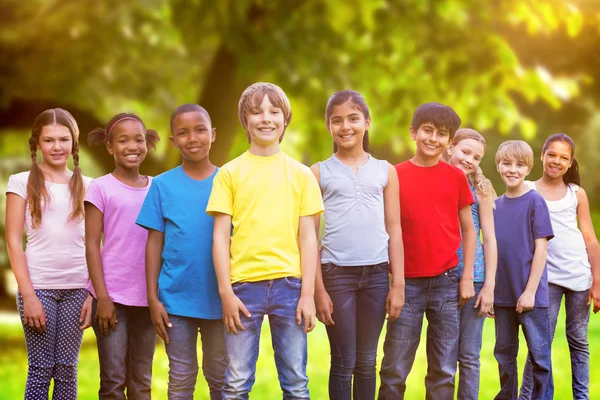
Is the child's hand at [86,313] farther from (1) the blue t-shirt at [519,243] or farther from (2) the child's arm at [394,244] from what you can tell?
(1) the blue t-shirt at [519,243]

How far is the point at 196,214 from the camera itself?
3670 mm

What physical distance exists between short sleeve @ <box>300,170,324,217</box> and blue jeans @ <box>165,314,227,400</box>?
Answer: 0.69 metres

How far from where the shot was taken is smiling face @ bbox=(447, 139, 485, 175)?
14.3 feet

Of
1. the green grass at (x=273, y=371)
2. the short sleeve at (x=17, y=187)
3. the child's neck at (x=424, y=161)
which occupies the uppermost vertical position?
the child's neck at (x=424, y=161)

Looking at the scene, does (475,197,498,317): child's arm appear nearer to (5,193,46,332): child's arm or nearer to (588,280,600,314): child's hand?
(588,280,600,314): child's hand

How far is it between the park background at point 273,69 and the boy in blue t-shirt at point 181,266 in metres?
2.57

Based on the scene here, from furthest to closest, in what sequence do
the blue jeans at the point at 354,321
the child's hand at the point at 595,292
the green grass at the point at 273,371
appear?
1. the green grass at the point at 273,371
2. the child's hand at the point at 595,292
3. the blue jeans at the point at 354,321

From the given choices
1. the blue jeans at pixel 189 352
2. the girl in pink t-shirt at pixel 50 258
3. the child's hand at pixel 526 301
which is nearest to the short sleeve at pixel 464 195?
the child's hand at pixel 526 301

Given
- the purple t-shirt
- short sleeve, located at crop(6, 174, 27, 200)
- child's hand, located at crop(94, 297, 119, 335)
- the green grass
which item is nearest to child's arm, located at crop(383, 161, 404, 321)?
the purple t-shirt

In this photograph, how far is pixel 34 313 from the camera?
375 cm

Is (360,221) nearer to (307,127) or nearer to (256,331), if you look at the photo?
(256,331)

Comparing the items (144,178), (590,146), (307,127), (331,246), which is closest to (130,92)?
(307,127)

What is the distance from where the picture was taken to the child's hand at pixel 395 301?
377 cm

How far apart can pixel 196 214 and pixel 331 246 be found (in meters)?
0.65
